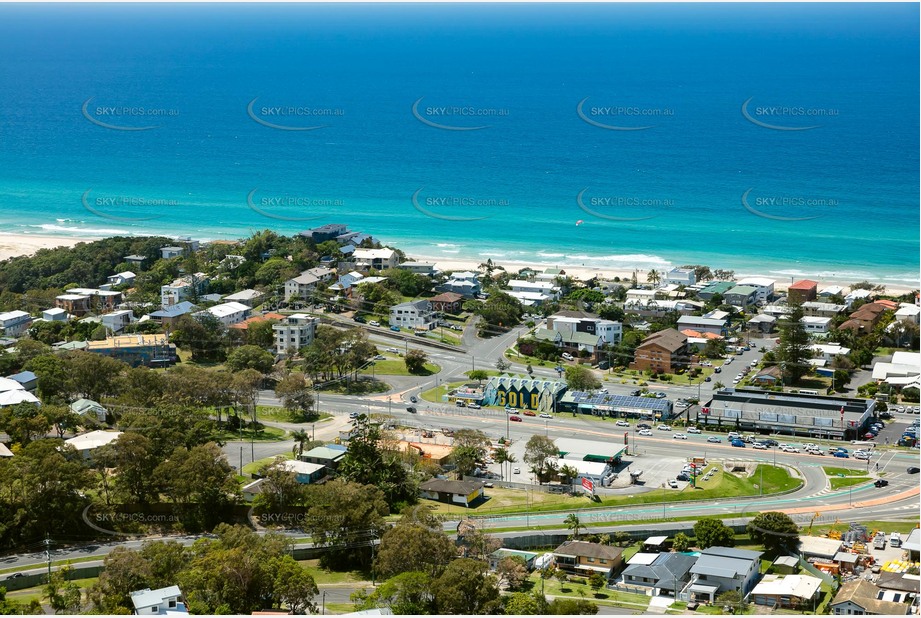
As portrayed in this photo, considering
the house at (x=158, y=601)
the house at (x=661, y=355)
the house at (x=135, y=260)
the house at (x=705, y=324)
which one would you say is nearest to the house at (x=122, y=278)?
the house at (x=135, y=260)

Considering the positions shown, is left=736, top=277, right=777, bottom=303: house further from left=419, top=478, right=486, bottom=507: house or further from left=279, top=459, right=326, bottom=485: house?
left=279, top=459, right=326, bottom=485: house

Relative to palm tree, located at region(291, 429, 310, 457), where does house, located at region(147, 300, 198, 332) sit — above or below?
above

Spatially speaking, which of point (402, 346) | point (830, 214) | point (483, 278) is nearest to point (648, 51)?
point (830, 214)

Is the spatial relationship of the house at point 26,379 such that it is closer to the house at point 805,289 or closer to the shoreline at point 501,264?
the shoreline at point 501,264

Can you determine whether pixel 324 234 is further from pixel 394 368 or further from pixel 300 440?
pixel 300 440

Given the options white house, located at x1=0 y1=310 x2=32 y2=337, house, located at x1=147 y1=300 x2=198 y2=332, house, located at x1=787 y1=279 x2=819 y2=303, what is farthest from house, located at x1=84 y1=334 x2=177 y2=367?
house, located at x1=787 y1=279 x2=819 y2=303

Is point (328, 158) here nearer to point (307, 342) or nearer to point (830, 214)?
point (830, 214)

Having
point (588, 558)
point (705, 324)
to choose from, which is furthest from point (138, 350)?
point (705, 324)
